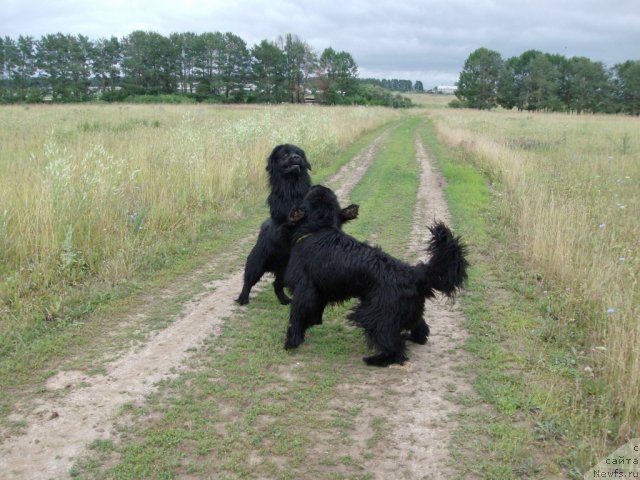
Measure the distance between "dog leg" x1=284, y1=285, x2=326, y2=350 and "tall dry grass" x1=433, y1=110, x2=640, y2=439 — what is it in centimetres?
229

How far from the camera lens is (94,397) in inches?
139

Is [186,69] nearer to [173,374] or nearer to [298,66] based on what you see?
[298,66]

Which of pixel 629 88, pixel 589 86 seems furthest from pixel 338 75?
pixel 629 88

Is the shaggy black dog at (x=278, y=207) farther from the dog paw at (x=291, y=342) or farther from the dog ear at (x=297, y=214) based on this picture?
the dog paw at (x=291, y=342)

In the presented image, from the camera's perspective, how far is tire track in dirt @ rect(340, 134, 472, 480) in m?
2.90

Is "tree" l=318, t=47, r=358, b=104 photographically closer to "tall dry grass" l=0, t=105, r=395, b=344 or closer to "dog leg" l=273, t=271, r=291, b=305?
"tall dry grass" l=0, t=105, r=395, b=344

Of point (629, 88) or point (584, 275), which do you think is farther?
point (629, 88)

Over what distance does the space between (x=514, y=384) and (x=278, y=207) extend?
290 centimetres

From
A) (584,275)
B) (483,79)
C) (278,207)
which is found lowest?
(584,275)

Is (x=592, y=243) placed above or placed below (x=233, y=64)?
below

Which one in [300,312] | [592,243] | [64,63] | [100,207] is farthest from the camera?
[64,63]

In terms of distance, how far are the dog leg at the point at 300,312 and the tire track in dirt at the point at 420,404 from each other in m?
0.77

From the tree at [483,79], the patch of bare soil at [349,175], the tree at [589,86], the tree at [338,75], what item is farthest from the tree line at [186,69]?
the patch of bare soil at [349,175]

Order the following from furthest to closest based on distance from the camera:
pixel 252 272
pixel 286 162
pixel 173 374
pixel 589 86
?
1. pixel 589 86
2. pixel 252 272
3. pixel 286 162
4. pixel 173 374
